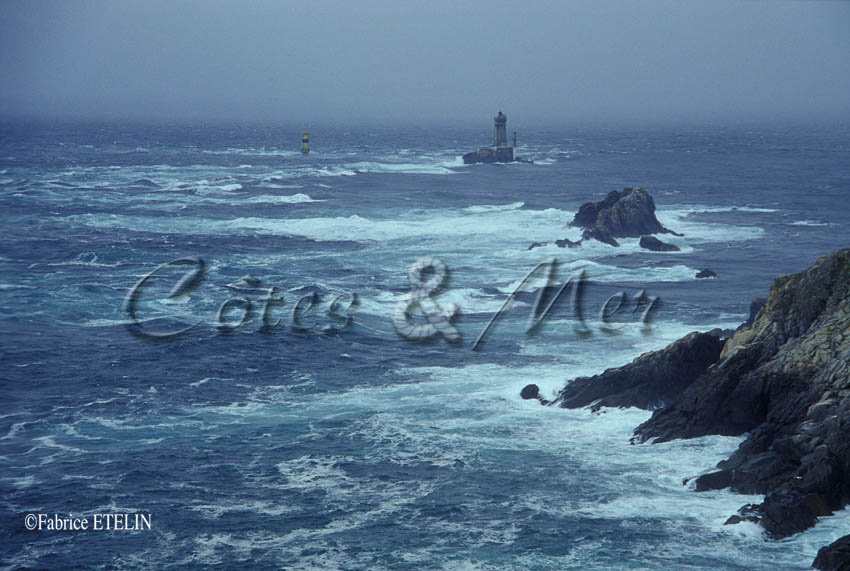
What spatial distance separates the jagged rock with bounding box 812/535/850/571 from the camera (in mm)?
22609

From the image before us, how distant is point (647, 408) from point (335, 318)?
19825 millimetres

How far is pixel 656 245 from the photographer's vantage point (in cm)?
6906

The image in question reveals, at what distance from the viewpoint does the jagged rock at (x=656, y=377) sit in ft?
112

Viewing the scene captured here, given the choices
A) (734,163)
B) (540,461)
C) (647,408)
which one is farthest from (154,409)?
(734,163)

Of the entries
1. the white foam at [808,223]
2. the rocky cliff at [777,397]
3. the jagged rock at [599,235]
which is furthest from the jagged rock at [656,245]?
the rocky cliff at [777,397]

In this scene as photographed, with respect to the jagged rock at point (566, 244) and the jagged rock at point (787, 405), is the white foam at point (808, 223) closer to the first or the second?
the jagged rock at point (566, 244)

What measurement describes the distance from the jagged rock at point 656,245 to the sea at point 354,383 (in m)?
0.77

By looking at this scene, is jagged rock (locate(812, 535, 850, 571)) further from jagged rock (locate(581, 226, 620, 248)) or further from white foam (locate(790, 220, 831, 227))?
white foam (locate(790, 220, 831, 227))

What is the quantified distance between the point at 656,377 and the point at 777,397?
17.9 feet

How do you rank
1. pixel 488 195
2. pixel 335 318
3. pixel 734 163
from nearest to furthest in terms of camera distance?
1. pixel 335 318
2. pixel 488 195
3. pixel 734 163

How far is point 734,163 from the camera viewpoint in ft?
479

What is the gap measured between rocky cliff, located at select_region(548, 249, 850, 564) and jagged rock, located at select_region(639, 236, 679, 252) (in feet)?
114

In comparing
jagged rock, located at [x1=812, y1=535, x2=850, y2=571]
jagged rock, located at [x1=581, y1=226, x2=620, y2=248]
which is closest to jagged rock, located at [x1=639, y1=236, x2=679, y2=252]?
jagged rock, located at [x1=581, y1=226, x2=620, y2=248]

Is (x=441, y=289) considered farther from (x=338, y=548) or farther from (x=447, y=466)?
(x=338, y=548)
